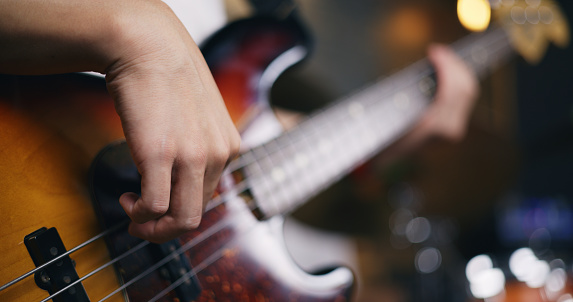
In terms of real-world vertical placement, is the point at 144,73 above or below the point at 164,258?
above

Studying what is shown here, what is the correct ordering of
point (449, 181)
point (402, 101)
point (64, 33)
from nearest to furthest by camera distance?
point (64, 33) → point (402, 101) → point (449, 181)

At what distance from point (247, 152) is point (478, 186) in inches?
58.1

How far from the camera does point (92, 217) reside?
15.0 inches

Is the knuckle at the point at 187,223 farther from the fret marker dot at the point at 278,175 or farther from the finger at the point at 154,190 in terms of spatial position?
the fret marker dot at the point at 278,175

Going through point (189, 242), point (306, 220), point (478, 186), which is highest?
point (189, 242)

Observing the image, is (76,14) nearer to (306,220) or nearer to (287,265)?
(287,265)

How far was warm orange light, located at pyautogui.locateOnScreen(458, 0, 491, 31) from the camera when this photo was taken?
4.32 feet

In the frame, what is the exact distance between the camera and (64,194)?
0.37 m

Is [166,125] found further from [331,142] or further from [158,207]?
[331,142]

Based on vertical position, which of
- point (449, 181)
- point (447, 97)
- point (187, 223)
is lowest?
point (449, 181)

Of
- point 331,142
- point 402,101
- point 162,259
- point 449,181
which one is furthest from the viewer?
point 449,181

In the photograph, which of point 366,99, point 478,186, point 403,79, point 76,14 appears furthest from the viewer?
point 478,186

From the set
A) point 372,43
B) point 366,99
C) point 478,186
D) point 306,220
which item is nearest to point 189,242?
point 366,99

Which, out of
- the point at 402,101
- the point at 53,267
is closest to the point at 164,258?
the point at 53,267
